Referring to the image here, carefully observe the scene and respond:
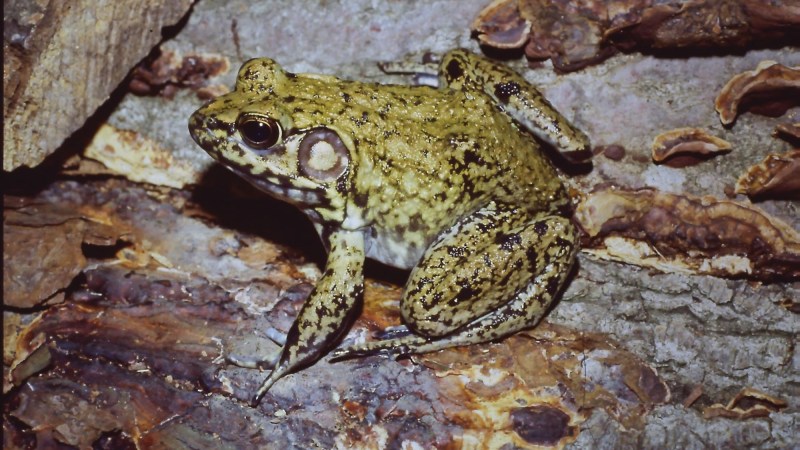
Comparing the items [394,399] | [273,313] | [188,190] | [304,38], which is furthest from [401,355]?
[304,38]

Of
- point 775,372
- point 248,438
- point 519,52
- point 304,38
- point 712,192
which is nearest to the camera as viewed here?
point 248,438

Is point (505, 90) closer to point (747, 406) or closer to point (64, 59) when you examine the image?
point (747, 406)

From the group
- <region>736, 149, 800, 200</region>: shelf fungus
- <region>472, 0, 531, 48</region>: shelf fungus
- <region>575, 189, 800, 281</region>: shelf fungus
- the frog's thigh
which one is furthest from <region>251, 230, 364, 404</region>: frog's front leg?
<region>736, 149, 800, 200</region>: shelf fungus

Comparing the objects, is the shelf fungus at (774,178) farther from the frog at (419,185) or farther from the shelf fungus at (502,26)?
the shelf fungus at (502,26)

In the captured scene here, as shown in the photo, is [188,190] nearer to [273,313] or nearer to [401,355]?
[273,313]

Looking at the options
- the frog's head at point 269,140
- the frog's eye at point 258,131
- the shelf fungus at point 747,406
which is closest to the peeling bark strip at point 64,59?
the frog's head at point 269,140

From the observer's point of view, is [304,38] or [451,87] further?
[304,38]

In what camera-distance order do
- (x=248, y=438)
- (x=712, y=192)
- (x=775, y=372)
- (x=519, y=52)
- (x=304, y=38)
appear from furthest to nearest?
(x=304, y=38) → (x=519, y=52) → (x=712, y=192) → (x=775, y=372) → (x=248, y=438)
